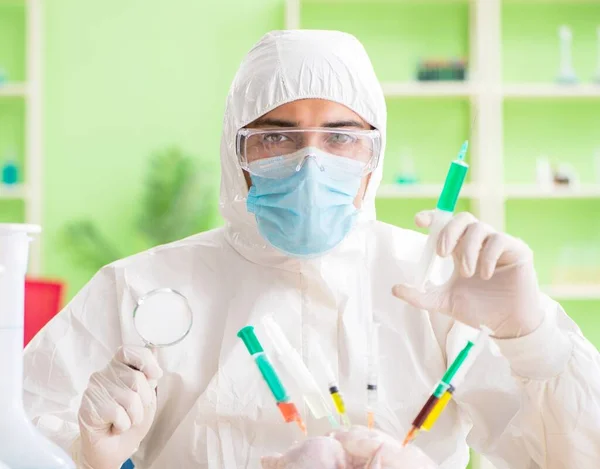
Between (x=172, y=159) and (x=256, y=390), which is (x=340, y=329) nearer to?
(x=256, y=390)

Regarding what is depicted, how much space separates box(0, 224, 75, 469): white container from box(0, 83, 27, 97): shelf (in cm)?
340

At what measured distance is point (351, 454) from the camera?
924 millimetres

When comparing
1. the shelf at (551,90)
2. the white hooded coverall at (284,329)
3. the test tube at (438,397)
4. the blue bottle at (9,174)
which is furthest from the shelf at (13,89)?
the test tube at (438,397)

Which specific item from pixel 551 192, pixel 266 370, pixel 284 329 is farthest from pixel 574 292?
pixel 266 370

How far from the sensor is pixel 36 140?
4074mm

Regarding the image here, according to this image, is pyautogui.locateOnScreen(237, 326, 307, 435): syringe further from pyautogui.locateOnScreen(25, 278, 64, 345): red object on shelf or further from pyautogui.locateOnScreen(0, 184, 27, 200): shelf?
pyautogui.locateOnScreen(0, 184, 27, 200): shelf

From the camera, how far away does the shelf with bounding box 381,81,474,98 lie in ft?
13.0

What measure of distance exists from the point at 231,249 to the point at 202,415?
33 cm

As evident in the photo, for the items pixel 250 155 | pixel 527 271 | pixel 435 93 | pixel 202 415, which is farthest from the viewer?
pixel 435 93

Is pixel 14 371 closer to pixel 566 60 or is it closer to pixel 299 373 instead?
pixel 299 373

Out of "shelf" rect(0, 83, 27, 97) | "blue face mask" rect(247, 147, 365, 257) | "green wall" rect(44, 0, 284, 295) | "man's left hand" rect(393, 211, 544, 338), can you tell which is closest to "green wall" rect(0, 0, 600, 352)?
"green wall" rect(44, 0, 284, 295)

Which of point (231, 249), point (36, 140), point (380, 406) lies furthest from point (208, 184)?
point (380, 406)

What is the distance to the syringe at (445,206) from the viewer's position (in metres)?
1.01

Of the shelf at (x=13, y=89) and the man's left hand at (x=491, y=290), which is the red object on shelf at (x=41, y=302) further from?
the shelf at (x=13, y=89)
